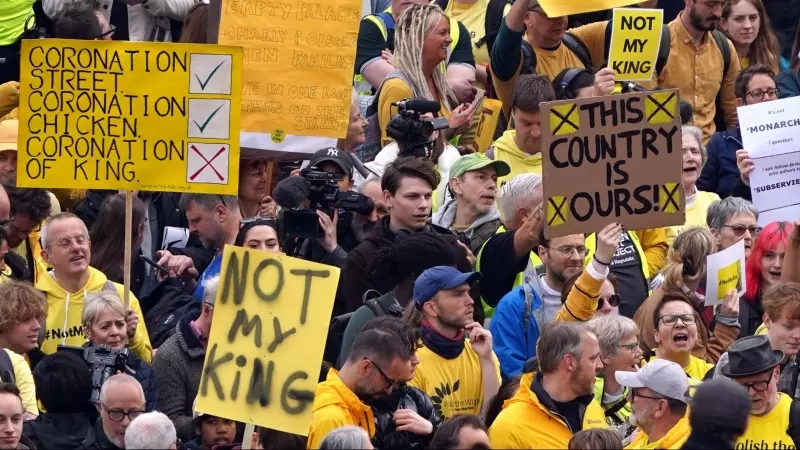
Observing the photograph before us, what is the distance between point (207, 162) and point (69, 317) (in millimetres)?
1185

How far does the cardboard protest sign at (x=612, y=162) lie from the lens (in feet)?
34.1

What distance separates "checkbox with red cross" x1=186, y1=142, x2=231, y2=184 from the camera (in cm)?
1038

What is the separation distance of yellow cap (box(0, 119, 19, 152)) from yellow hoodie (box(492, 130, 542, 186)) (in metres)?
2.86

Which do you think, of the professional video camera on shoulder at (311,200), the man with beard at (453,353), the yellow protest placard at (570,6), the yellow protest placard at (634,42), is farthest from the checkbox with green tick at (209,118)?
the yellow protest placard at (634,42)

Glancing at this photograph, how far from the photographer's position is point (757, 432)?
9.63 meters

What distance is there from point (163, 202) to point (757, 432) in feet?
15.3

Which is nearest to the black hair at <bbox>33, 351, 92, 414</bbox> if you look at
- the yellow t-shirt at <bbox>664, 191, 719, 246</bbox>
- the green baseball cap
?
the green baseball cap

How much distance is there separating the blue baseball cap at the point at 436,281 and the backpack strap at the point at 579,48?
4.53 meters

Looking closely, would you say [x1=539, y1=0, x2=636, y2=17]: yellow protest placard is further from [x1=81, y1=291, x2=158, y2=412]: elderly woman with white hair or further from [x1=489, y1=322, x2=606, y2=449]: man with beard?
[x1=81, y1=291, x2=158, y2=412]: elderly woman with white hair

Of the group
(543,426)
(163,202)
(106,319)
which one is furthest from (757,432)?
(163,202)

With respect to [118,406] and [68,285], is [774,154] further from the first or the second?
[118,406]

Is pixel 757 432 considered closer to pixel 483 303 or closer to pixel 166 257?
pixel 483 303

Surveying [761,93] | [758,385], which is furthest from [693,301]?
[761,93]

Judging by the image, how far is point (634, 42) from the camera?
1341 cm
